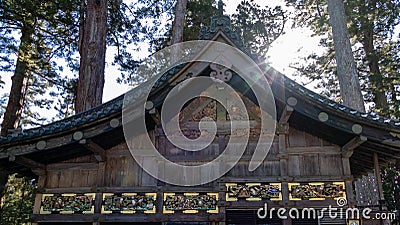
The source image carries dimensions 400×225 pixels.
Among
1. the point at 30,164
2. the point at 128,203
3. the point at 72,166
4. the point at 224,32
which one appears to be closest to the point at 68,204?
the point at 72,166

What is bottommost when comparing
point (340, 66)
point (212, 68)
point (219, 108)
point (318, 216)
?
point (318, 216)

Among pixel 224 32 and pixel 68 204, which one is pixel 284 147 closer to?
pixel 224 32

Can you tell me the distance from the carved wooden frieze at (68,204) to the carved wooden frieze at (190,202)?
1.30 m

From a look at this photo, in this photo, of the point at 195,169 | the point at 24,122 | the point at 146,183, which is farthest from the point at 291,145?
the point at 24,122

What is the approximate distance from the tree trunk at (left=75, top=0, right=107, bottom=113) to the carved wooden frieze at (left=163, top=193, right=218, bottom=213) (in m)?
4.04

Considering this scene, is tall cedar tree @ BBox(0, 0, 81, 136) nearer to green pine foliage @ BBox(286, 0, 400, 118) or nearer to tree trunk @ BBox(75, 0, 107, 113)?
tree trunk @ BBox(75, 0, 107, 113)

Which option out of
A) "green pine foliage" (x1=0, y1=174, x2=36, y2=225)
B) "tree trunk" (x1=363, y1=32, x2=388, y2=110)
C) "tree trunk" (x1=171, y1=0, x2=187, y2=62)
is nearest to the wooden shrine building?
"tree trunk" (x1=171, y1=0, x2=187, y2=62)

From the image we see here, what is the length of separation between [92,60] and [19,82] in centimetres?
651

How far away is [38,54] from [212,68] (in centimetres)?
1098

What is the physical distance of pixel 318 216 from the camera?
549cm

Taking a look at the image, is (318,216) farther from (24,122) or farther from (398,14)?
(24,122)

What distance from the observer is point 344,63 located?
33.9 feet

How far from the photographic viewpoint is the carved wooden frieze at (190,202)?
18.4 ft

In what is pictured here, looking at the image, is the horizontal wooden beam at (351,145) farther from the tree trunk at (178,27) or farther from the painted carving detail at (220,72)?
the tree trunk at (178,27)
